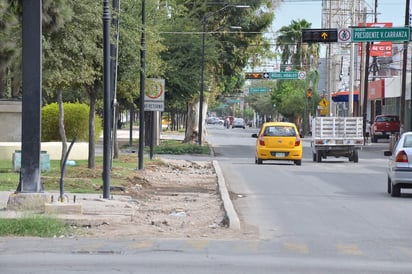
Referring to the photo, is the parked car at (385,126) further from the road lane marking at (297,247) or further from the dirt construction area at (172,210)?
the road lane marking at (297,247)

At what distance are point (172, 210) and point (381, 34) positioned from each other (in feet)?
82.4

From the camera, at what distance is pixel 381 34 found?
1607 inches

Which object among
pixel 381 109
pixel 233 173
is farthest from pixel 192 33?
pixel 381 109

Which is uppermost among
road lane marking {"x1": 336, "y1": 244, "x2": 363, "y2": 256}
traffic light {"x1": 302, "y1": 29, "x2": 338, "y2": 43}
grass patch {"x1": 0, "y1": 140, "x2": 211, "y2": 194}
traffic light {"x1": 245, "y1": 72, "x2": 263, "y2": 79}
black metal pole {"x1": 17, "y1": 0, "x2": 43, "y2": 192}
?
traffic light {"x1": 302, "y1": 29, "x2": 338, "y2": 43}

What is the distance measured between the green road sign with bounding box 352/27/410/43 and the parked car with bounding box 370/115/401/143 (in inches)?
1071

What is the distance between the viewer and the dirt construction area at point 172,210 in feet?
47.0

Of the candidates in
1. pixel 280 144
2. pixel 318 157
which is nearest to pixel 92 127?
pixel 280 144

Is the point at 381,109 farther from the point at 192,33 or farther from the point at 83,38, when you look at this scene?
the point at 83,38

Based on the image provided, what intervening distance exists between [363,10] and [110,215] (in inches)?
2508

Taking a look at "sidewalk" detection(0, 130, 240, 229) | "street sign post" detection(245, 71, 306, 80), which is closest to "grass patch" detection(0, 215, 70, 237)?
"sidewalk" detection(0, 130, 240, 229)

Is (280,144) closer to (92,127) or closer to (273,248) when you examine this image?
(92,127)

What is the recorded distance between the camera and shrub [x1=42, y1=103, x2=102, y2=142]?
41969 mm

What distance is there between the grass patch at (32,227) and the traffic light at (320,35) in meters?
26.6

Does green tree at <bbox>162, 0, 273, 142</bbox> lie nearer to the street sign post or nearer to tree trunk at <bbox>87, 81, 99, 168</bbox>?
the street sign post
